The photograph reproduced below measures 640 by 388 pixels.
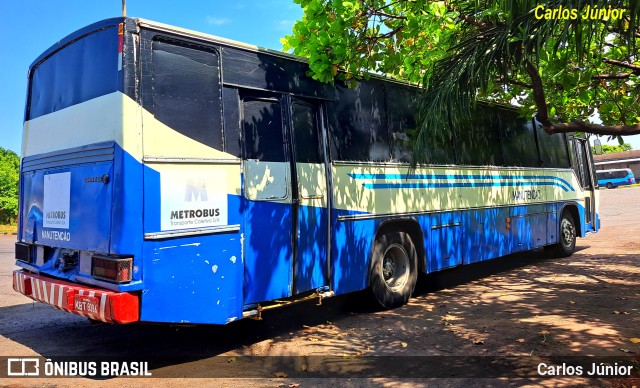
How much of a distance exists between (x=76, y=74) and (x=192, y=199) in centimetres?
192

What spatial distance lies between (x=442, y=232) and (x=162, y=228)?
4.71m

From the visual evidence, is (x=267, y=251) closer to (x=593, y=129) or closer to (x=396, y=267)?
(x=396, y=267)

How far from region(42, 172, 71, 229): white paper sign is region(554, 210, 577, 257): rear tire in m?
10.2

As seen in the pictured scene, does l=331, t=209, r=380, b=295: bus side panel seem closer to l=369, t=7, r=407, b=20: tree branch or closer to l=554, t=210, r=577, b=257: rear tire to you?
l=369, t=7, r=407, b=20: tree branch

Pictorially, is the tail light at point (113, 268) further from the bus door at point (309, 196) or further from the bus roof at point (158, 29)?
the bus roof at point (158, 29)

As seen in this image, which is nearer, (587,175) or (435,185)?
(435,185)

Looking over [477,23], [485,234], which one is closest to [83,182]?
[477,23]

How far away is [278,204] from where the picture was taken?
5340 millimetres

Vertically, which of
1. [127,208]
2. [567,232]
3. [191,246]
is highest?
[127,208]

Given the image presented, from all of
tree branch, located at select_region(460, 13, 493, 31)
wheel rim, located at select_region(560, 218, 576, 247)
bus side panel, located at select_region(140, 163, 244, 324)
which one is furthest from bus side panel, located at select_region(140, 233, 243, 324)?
wheel rim, located at select_region(560, 218, 576, 247)

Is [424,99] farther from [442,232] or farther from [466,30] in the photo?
[442,232]

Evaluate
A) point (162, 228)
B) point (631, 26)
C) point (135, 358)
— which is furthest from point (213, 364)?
point (631, 26)

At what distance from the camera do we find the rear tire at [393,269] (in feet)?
22.0

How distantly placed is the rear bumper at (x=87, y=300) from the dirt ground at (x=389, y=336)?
0.67m
